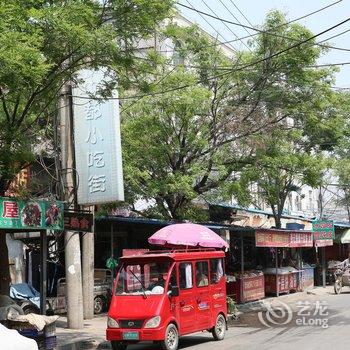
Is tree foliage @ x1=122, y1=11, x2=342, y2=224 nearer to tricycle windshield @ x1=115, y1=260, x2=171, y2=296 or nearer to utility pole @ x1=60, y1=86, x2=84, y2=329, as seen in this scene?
utility pole @ x1=60, y1=86, x2=84, y2=329

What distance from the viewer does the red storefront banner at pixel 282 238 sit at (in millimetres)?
22297

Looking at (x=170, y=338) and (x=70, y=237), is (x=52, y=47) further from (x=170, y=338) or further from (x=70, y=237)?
(x=70, y=237)

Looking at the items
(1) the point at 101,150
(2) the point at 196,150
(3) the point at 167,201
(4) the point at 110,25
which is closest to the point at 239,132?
(2) the point at 196,150

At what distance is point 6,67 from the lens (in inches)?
336

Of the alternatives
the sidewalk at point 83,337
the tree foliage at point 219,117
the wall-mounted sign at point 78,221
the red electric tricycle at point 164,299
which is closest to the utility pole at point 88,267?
the sidewalk at point 83,337

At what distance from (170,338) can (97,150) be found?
18.2ft

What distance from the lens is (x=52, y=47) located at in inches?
393

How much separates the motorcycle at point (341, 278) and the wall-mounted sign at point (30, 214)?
18040 millimetres

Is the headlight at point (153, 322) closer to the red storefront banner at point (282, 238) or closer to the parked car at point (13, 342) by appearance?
the parked car at point (13, 342)

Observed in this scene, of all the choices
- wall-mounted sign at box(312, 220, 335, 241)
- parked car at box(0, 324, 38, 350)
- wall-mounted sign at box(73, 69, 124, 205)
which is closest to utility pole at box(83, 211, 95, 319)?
wall-mounted sign at box(73, 69, 124, 205)

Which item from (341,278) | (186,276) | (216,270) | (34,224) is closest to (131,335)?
(186,276)

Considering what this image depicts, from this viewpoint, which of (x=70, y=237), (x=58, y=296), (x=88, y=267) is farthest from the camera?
(x=58, y=296)

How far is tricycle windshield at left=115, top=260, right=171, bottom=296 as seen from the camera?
12445 millimetres

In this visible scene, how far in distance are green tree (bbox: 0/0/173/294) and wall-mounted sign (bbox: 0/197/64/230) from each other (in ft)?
1.41
